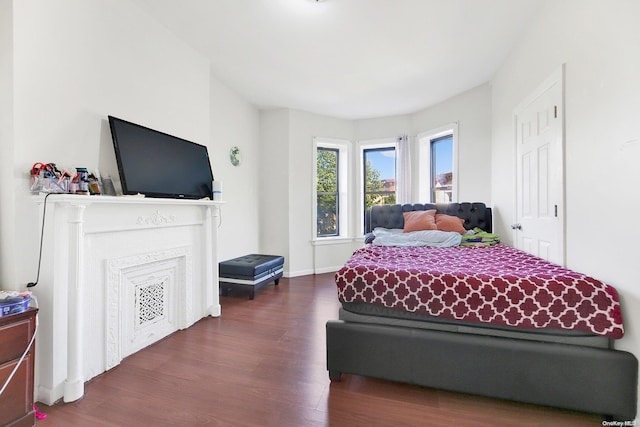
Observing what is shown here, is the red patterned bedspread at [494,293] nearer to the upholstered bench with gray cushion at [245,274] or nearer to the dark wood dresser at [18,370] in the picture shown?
the dark wood dresser at [18,370]

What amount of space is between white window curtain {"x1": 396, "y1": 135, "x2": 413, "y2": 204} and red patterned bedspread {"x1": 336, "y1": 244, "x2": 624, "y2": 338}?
9.18ft

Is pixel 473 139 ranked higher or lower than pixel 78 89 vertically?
higher

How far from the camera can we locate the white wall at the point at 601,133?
4.66 feet

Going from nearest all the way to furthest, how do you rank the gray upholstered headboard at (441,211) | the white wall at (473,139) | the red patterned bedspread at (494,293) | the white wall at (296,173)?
the red patterned bedspread at (494,293) → the gray upholstered headboard at (441,211) → the white wall at (473,139) → the white wall at (296,173)

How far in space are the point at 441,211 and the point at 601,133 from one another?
86.7 inches

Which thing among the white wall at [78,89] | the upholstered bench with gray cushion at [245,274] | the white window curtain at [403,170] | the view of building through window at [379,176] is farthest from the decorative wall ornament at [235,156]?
the white window curtain at [403,170]

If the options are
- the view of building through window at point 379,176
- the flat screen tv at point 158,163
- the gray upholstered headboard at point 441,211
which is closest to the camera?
the flat screen tv at point 158,163

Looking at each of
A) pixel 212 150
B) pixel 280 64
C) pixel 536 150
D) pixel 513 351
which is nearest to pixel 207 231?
pixel 212 150

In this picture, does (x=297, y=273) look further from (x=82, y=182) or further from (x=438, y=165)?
(x=82, y=182)

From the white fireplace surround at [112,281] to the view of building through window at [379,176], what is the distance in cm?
305

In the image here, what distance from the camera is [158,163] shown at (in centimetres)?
239

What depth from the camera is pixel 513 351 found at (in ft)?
4.96

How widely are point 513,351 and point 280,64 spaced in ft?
10.9

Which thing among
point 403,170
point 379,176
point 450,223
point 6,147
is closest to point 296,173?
point 379,176
